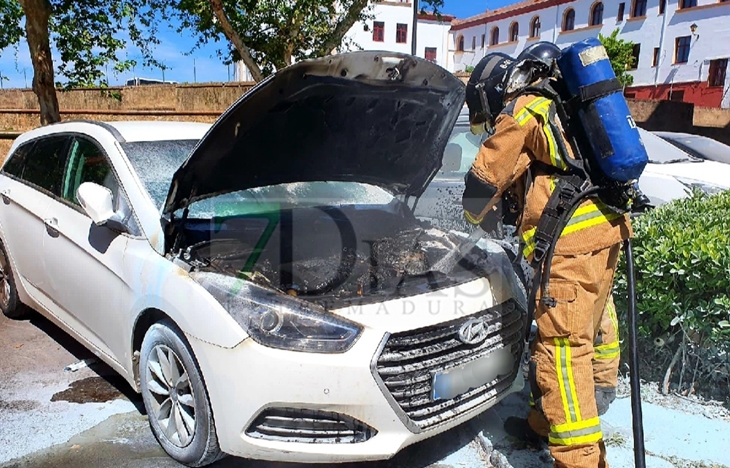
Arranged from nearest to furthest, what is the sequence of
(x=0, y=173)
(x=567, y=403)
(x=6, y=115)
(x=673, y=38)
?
1. (x=567, y=403)
2. (x=0, y=173)
3. (x=6, y=115)
4. (x=673, y=38)

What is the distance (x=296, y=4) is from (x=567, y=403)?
9.10 metres

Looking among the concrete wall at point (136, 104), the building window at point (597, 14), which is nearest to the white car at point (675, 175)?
the concrete wall at point (136, 104)

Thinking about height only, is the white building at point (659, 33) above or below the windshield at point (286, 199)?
above

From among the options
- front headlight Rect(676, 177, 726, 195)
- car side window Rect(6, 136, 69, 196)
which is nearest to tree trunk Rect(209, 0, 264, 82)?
car side window Rect(6, 136, 69, 196)

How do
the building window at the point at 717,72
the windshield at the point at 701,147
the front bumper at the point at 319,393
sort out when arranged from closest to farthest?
the front bumper at the point at 319,393 < the windshield at the point at 701,147 < the building window at the point at 717,72

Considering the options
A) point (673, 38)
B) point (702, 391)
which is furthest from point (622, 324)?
point (673, 38)

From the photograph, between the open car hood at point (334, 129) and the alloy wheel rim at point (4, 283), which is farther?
the alloy wheel rim at point (4, 283)

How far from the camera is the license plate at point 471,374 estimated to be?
2332 millimetres

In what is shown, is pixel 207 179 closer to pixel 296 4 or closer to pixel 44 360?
pixel 44 360

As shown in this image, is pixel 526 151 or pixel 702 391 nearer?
pixel 526 151

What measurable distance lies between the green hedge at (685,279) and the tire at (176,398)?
96.9 inches

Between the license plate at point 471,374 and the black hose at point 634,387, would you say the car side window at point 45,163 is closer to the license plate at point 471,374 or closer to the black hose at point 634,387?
the license plate at point 471,374

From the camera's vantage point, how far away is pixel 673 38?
32281 millimetres

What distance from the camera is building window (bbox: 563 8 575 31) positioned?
39156mm
